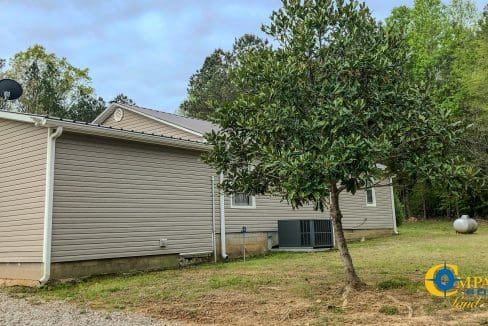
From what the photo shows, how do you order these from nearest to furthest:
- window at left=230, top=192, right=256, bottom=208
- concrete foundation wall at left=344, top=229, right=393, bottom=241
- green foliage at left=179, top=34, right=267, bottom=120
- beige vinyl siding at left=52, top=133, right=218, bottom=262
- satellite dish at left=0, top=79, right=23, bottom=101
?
beige vinyl siding at left=52, top=133, right=218, bottom=262
satellite dish at left=0, top=79, right=23, bottom=101
window at left=230, top=192, right=256, bottom=208
concrete foundation wall at left=344, top=229, right=393, bottom=241
green foliage at left=179, top=34, right=267, bottom=120

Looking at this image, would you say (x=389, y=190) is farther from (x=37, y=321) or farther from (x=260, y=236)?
(x=37, y=321)

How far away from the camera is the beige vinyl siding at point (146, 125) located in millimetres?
12930

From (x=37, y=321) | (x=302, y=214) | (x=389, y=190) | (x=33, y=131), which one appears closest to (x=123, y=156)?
(x=33, y=131)

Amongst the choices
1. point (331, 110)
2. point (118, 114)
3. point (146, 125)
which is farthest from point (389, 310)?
point (118, 114)

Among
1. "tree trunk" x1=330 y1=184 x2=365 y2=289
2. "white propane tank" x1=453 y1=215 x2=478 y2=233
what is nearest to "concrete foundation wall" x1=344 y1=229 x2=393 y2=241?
"white propane tank" x1=453 y1=215 x2=478 y2=233

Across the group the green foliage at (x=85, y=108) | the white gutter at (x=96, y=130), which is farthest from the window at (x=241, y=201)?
the green foliage at (x=85, y=108)

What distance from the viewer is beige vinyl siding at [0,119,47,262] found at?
27.8ft

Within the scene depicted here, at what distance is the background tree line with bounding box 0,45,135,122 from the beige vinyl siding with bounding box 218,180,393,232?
21.9m

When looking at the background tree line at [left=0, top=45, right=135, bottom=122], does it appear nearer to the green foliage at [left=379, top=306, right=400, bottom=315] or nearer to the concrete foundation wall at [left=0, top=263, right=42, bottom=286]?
the concrete foundation wall at [left=0, top=263, right=42, bottom=286]

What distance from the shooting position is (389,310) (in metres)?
5.28

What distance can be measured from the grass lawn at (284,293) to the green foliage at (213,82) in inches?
899

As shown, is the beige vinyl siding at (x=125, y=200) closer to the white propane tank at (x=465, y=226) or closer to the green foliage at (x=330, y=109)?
the green foliage at (x=330, y=109)

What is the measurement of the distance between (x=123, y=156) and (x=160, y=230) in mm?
1830

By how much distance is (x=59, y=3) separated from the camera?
12555 millimetres
